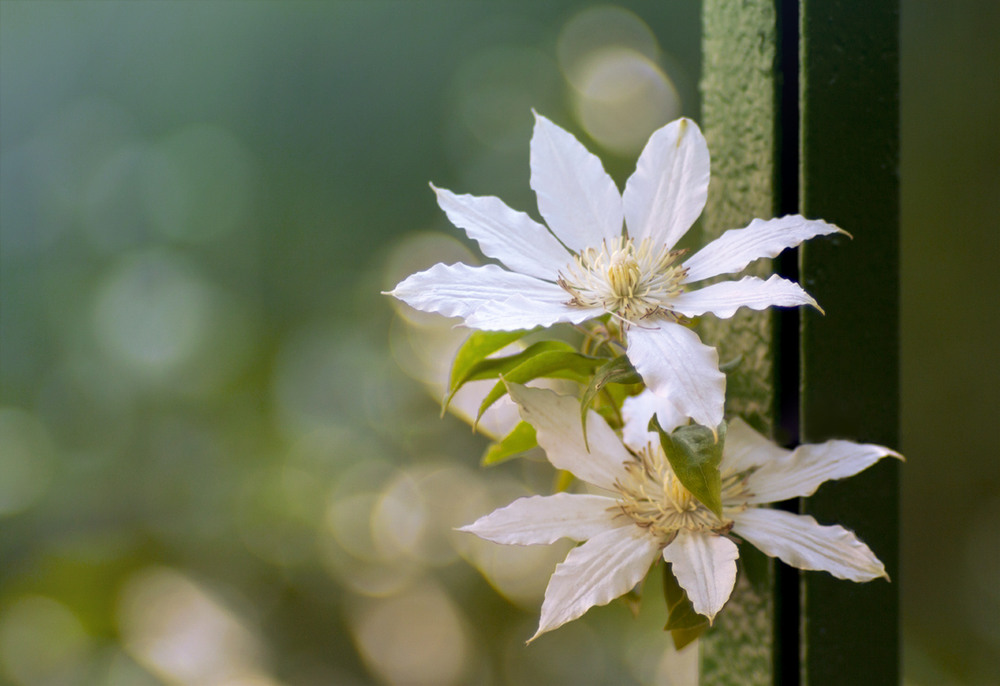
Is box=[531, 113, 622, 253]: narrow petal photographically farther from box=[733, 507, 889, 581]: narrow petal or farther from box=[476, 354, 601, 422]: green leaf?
box=[733, 507, 889, 581]: narrow petal

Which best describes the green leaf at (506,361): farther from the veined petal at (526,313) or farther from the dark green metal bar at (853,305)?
the dark green metal bar at (853,305)

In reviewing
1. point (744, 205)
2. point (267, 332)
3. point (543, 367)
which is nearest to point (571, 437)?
point (543, 367)

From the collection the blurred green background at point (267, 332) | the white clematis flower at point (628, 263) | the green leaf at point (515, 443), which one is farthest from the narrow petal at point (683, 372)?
the blurred green background at point (267, 332)

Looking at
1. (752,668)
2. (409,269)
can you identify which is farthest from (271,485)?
(752,668)

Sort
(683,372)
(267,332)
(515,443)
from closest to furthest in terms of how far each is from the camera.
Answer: (683,372) < (515,443) < (267,332)

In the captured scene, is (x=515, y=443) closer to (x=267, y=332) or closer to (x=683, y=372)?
(x=683, y=372)

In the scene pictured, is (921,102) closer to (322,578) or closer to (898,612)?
(898,612)
